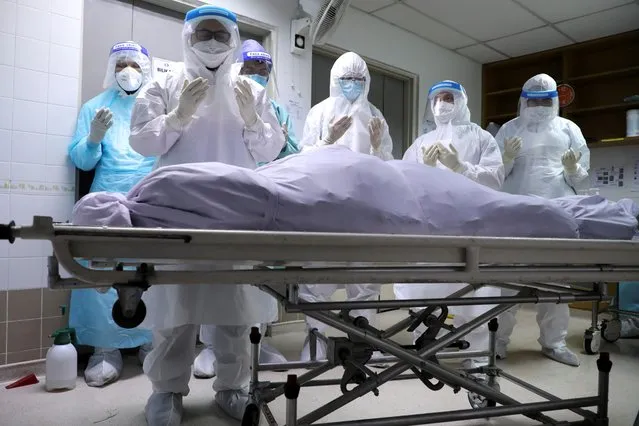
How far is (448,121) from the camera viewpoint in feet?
8.51

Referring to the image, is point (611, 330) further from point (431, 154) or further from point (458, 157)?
point (431, 154)

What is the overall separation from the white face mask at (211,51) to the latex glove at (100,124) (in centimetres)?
54

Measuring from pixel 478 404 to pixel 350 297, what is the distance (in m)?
0.86

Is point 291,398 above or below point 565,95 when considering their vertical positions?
below

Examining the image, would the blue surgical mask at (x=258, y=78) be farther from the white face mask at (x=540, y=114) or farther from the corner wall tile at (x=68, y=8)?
the white face mask at (x=540, y=114)

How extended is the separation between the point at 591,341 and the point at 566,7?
2.45 m

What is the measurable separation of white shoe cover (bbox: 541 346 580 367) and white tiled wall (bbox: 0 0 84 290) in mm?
2612

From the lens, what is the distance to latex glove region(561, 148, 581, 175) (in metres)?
2.47

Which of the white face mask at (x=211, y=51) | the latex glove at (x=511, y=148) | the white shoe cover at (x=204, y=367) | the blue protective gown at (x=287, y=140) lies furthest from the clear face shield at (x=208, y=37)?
the latex glove at (x=511, y=148)

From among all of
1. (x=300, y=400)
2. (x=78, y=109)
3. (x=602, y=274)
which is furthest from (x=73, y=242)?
(x=78, y=109)

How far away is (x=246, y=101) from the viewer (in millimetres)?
1646

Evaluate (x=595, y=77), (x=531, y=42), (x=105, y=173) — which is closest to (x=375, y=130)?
(x=105, y=173)

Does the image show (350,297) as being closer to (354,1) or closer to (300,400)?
(300,400)

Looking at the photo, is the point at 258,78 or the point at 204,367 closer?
the point at 204,367
